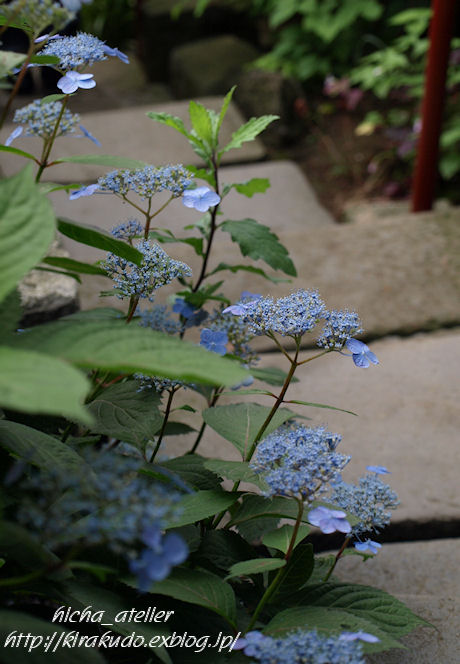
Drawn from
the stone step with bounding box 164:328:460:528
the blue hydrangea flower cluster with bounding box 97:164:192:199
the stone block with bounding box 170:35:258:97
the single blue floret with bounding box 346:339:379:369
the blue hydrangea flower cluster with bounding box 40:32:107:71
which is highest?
the blue hydrangea flower cluster with bounding box 40:32:107:71

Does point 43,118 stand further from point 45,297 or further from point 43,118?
point 45,297

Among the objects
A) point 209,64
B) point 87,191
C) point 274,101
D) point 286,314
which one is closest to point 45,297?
point 87,191

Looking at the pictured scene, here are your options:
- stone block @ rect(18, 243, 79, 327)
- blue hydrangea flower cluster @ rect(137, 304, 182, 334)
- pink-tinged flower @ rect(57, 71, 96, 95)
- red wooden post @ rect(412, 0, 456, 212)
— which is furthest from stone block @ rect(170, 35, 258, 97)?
pink-tinged flower @ rect(57, 71, 96, 95)

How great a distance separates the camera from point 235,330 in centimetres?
149

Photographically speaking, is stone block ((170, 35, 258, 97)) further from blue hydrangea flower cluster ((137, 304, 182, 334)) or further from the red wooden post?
blue hydrangea flower cluster ((137, 304, 182, 334))

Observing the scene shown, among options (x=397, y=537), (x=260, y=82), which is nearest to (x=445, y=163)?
(x=260, y=82)

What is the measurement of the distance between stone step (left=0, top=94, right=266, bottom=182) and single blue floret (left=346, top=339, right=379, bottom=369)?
2781mm

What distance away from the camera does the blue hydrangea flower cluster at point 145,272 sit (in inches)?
44.4

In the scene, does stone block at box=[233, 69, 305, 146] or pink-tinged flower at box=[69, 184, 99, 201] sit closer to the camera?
pink-tinged flower at box=[69, 184, 99, 201]

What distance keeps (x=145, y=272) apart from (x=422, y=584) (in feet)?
2.98

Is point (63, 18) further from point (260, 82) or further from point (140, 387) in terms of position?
point (260, 82)

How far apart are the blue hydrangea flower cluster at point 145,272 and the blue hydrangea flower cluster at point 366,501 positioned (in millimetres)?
418

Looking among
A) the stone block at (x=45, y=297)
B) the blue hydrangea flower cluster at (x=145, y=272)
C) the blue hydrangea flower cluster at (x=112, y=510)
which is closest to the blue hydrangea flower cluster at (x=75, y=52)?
the blue hydrangea flower cluster at (x=145, y=272)

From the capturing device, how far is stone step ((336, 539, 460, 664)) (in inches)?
48.7
